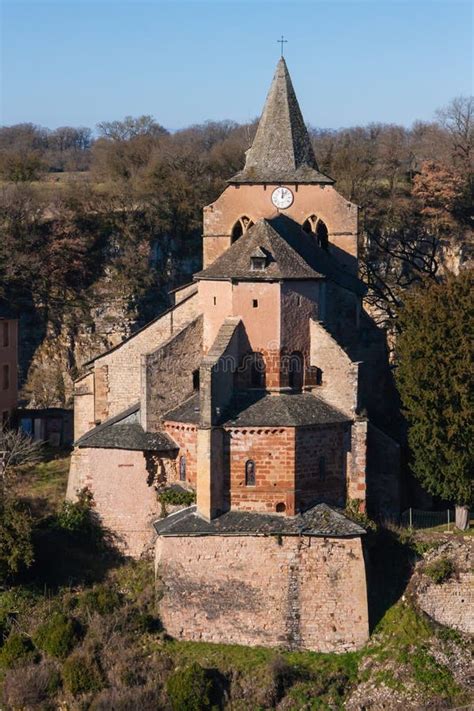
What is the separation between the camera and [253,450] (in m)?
35.6

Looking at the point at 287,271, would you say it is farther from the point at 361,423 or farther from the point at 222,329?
the point at 361,423

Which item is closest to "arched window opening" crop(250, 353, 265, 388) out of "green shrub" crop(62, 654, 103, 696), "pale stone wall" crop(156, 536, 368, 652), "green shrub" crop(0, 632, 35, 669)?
"pale stone wall" crop(156, 536, 368, 652)

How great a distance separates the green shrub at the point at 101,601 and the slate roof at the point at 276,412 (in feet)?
17.6

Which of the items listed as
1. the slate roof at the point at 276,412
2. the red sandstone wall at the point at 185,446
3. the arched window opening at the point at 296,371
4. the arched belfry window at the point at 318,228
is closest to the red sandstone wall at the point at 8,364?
the red sandstone wall at the point at 185,446

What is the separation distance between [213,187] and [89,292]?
9907 millimetres

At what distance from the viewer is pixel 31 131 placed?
11675 cm

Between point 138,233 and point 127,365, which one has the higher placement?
point 138,233

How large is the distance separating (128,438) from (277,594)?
6622 mm

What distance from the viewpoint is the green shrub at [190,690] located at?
32375mm

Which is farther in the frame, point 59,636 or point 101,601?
point 101,601

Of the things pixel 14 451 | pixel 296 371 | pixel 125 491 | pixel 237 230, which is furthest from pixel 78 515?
pixel 237 230

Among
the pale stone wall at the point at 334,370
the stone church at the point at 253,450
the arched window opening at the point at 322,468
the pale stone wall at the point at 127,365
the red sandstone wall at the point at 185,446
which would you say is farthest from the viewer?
the pale stone wall at the point at 127,365

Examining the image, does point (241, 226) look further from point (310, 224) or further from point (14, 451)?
point (14, 451)

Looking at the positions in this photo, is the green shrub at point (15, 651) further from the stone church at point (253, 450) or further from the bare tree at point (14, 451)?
the bare tree at point (14, 451)
